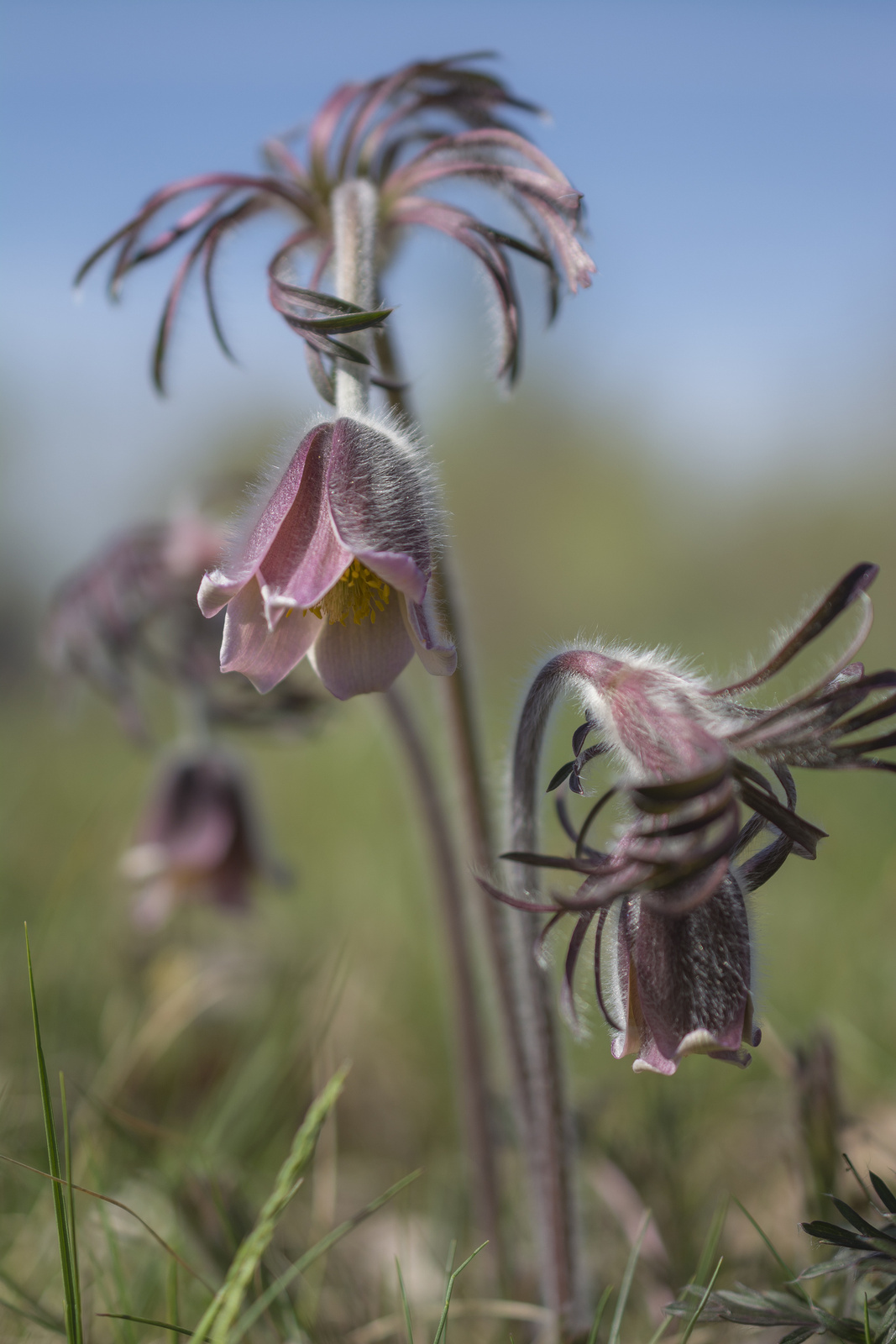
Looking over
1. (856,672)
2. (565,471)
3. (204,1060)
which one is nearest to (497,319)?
(856,672)

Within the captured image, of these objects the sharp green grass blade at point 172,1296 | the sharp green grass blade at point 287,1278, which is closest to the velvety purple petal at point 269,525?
the sharp green grass blade at point 287,1278

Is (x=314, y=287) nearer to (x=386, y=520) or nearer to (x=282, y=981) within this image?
(x=386, y=520)

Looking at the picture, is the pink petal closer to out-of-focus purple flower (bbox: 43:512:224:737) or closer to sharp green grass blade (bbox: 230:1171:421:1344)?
sharp green grass blade (bbox: 230:1171:421:1344)

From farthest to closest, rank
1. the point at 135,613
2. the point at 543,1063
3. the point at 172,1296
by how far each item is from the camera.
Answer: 1. the point at 135,613
2. the point at 543,1063
3. the point at 172,1296

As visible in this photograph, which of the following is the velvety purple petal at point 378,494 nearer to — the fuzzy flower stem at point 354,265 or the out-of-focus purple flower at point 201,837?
the fuzzy flower stem at point 354,265

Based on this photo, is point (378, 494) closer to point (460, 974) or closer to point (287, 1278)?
point (287, 1278)

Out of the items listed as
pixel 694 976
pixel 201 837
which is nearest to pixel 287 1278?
pixel 694 976

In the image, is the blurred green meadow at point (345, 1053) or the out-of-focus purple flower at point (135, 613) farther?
the out-of-focus purple flower at point (135, 613)
